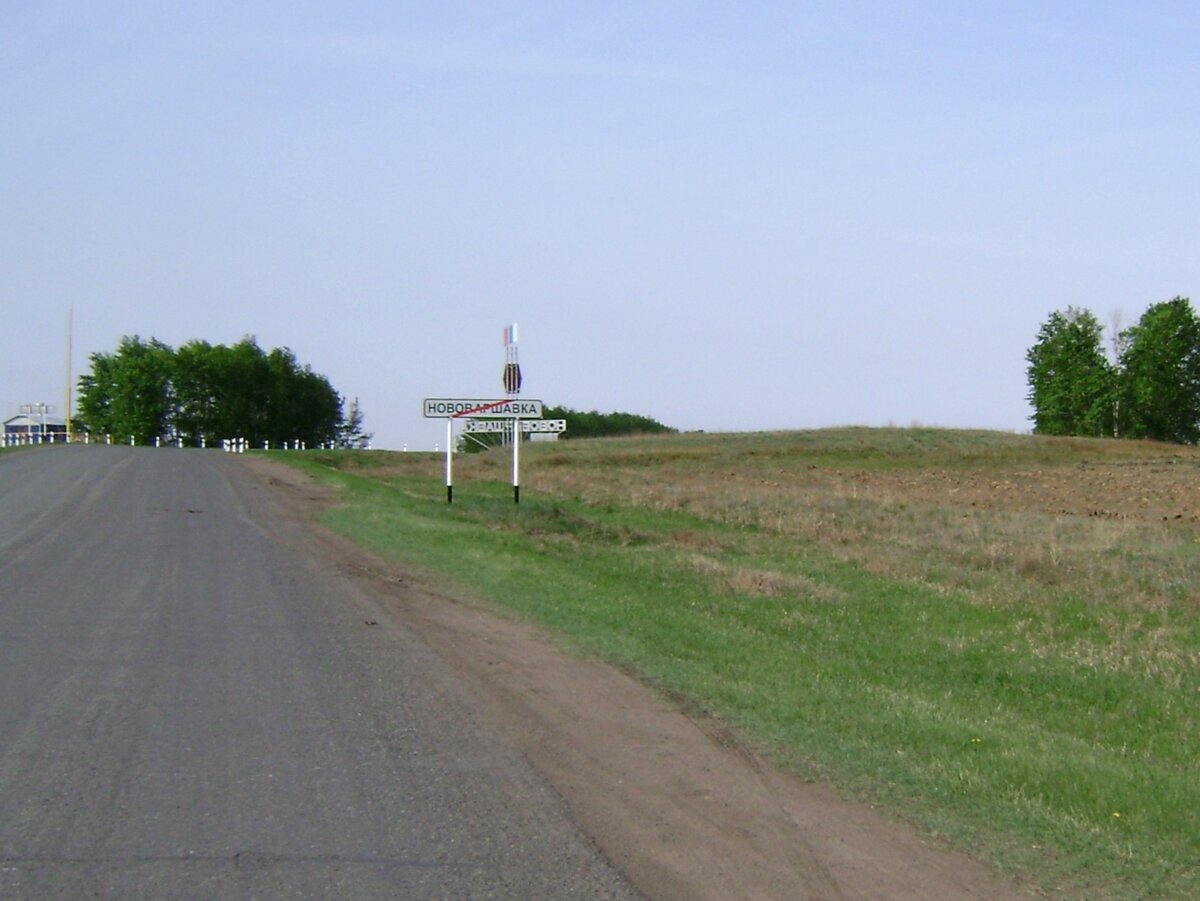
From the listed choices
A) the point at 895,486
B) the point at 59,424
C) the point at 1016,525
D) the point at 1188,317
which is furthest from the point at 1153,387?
the point at 59,424

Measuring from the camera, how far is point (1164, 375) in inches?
4203

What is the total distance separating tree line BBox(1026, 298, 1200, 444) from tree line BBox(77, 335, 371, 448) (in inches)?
2802

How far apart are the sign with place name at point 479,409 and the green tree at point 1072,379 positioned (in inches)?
3532

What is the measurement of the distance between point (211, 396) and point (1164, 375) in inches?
3458

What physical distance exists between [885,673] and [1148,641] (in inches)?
157

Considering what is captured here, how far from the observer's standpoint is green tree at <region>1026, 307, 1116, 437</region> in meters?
108

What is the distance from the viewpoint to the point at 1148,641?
13.5 m

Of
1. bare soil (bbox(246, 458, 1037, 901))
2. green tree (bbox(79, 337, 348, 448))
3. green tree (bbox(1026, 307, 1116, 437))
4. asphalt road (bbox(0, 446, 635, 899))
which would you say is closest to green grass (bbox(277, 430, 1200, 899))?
bare soil (bbox(246, 458, 1037, 901))

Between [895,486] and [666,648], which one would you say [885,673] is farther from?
[895,486]

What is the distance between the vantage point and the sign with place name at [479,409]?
90.2 ft

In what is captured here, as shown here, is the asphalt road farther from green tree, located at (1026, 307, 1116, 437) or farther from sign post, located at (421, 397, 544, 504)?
green tree, located at (1026, 307, 1116, 437)

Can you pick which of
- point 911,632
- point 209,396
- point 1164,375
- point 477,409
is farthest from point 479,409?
point 209,396

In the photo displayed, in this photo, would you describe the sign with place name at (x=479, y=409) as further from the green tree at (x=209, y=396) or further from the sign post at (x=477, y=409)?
the green tree at (x=209, y=396)

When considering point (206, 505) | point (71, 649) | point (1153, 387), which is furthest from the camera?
point (1153, 387)
